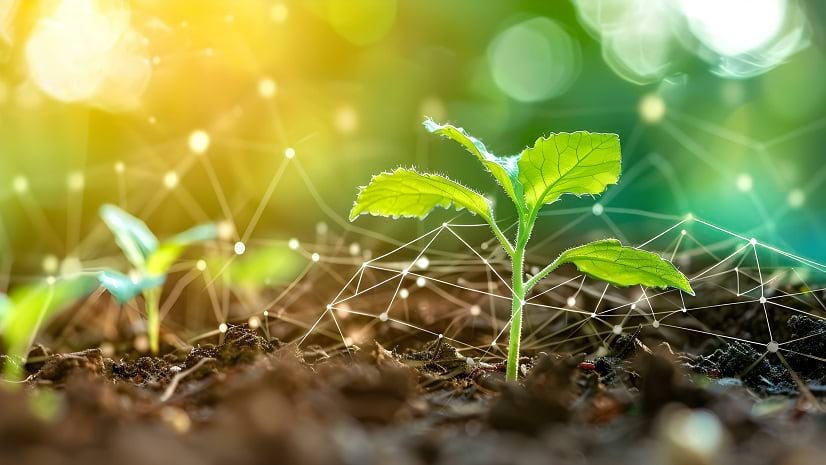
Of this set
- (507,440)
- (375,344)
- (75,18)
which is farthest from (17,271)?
(507,440)

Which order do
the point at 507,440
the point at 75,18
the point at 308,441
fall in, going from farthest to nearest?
1. the point at 75,18
2. the point at 507,440
3. the point at 308,441

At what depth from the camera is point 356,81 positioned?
3059 mm

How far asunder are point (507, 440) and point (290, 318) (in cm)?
135

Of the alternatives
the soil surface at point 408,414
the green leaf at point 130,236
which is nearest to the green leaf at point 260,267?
the green leaf at point 130,236

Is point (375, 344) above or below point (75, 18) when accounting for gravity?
below

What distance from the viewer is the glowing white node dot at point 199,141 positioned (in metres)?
3.13

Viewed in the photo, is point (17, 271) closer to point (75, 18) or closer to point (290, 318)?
point (75, 18)

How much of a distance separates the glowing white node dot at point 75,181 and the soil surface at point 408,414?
214 centimetres

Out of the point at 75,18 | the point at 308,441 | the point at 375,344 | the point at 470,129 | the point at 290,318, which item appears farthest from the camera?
the point at 470,129

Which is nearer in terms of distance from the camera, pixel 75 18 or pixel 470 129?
pixel 75 18

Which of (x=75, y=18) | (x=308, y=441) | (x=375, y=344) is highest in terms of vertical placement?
(x=75, y=18)

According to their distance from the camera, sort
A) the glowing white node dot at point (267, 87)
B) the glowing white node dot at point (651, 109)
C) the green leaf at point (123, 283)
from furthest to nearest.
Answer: the glowing white node dot at point (267, 87) → the glowing white node dot at point (651, 109) → the green leaf at point (123, 283)

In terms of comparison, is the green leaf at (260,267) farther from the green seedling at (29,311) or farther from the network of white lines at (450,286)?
the green seedling at (29,311)

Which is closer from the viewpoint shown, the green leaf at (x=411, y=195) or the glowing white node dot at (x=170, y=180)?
the green leaf at (x=411, y=195)
